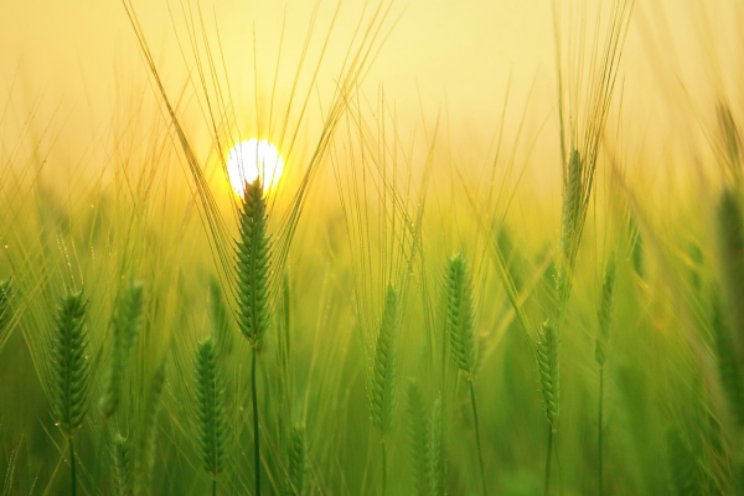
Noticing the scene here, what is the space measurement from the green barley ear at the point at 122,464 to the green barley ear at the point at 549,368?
54 centimetres

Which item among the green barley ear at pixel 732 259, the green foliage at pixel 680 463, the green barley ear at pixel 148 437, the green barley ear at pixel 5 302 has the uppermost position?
the green barley ear at pixel 5 302

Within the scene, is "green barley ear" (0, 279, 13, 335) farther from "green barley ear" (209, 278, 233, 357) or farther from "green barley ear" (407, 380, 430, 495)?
"green barley ear" (407, 380, 430, 495)

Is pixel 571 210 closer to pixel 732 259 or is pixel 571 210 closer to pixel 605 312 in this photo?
pixel 605 312

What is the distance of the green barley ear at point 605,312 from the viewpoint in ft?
3.08

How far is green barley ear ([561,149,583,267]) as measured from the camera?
0.92m

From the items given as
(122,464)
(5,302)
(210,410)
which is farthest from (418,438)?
(5,302)

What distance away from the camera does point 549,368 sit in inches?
34.2

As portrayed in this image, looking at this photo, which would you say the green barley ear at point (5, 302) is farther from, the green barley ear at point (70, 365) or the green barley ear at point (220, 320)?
the green barley ear at point (220, 320)

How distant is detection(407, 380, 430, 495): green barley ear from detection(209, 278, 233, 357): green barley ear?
33 cm

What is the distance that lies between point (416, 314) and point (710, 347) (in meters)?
0.50

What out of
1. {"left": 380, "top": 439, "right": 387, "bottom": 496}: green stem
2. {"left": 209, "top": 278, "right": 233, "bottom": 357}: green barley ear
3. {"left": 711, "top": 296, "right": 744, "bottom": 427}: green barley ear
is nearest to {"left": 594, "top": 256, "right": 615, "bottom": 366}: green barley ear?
{"left": 711, "top": 296, "right": 744, "bottom": 427}: green barley ear

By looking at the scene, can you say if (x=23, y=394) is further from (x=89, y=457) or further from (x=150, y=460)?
(x=150, y=460)

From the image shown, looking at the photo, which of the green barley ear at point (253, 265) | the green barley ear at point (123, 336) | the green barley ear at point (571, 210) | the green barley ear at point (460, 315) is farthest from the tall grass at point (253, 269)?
the green barley ear at point (571, 210)

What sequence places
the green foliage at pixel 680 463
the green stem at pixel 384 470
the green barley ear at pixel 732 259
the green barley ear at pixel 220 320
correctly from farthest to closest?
the green barley ear at pixel 220 320
the green stem at pixel 384 470
the green foliage at pixel 680 463
the green barley ear at pixel 732 259
